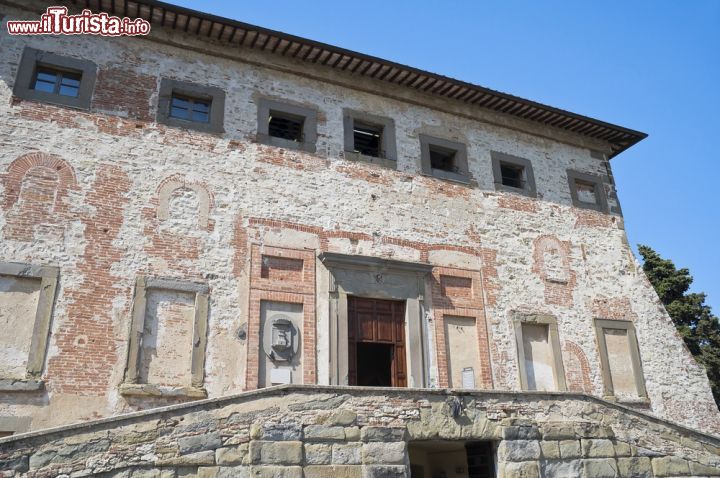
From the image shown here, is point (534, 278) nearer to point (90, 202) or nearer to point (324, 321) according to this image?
point (324, 321)

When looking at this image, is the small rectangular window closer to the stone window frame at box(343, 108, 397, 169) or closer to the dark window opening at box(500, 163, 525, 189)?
the stone window frame at box(343, 108, 397, 169)

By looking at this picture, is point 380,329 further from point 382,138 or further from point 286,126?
point 286,126

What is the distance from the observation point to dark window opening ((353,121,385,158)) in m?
12.1

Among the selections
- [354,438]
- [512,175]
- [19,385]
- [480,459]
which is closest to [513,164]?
[512,175]

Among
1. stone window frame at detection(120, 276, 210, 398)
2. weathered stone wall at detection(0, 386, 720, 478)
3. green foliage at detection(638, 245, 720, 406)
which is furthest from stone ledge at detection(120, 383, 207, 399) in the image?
green foliage at detection(638, 245, 720, 406)

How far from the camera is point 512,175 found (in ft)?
44.2

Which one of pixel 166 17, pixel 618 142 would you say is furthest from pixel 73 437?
pixel 618 142

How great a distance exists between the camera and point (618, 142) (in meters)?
14.8

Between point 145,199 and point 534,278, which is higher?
point 145,199

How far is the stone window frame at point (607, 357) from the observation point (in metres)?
12.0

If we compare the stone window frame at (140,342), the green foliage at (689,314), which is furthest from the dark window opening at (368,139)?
the green foliage at (689,314)

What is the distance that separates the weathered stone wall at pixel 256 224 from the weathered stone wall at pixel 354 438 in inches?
102

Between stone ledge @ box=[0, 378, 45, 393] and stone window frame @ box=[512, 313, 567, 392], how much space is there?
8.07 m

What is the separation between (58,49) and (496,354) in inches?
370
